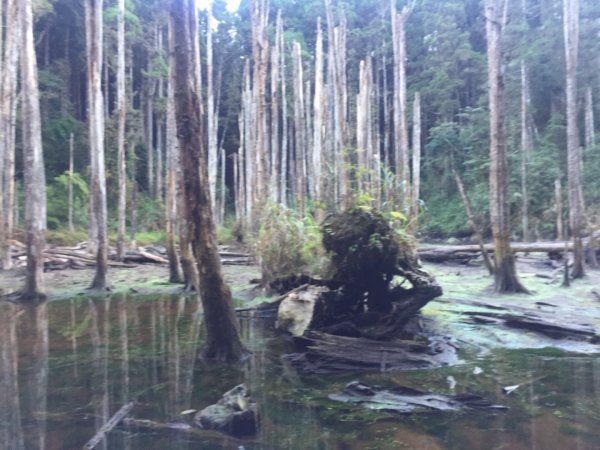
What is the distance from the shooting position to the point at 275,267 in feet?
39.3

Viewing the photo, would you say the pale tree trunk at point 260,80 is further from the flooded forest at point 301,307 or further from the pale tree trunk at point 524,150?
the pale tree trunk at point 524,150

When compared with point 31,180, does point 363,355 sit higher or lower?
lower

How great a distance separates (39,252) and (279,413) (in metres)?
9.53

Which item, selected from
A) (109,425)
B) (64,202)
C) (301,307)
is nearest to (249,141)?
(64,202)

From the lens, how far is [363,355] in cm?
776

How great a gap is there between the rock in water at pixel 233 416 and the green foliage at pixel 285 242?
5521 millimetres

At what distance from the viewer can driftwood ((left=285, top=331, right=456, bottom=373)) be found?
7.62 m

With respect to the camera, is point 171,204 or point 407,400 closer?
point 407,400

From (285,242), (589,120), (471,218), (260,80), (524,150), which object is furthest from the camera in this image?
(589,120)

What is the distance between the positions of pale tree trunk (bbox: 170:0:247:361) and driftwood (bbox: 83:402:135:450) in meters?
1.98

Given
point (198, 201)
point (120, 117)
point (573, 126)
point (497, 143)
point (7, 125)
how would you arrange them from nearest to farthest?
point (198, 201), point (497, 143), point (573, 126), point (7, 125), point (120, 117)

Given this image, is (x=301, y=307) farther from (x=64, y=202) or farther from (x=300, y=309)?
(x=64, y=202)

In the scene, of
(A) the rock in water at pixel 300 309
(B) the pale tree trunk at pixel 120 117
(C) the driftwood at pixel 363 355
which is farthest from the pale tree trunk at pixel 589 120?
(C) the driftwood at pixel 363 355

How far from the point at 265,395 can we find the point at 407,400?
1.47 meters
